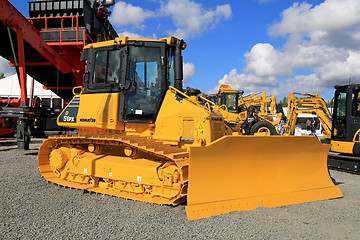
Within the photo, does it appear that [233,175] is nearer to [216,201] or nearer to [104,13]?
[216,201]

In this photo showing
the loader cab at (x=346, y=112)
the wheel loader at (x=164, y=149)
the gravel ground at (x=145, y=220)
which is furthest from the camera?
the loader cab at (x=346, y=112)

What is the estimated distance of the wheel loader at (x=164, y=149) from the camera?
4281 millimetres

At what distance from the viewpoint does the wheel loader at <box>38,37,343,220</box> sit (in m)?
4.28

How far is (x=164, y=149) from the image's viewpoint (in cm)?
449

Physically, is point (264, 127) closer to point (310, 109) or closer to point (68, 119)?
point (310, 109)

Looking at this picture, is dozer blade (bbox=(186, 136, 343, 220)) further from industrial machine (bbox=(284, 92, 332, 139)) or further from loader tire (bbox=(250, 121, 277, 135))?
loader tire (bbox=(250, 121, 277, 135))

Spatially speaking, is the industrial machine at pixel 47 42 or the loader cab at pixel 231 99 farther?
the loader cab at pixel 231 99

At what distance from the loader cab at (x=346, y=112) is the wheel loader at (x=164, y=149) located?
4053 mm

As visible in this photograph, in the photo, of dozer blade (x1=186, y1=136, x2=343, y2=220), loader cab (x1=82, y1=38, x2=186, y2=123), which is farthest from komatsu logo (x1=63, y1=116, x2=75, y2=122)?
dozer blade (x1=186, y1=136, x2=343, y2=220)

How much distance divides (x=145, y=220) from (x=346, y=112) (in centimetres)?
790

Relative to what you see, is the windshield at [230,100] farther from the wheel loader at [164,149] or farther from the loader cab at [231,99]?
the wheel loader at [164,149]

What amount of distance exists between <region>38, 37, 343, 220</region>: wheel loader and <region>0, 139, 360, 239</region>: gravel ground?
0.78 ft

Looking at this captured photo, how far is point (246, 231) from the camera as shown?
11.6ft

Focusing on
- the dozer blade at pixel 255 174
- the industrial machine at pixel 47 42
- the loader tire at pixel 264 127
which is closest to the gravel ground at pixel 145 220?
the dozer blade at pixel 255 174
